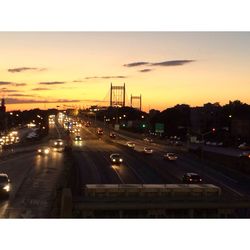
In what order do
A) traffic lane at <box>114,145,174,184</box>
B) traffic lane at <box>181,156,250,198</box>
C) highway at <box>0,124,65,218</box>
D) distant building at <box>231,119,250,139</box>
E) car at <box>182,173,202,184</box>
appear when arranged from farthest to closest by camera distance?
distant building at <box>231,119,250,139</box> < traffic lane at <box>114,145,174,184</box> < car at <box>182,173,202,184</box> < traffic lane at <box>181,156,250,198</box> < highway at <box>0,124,65,218</box>

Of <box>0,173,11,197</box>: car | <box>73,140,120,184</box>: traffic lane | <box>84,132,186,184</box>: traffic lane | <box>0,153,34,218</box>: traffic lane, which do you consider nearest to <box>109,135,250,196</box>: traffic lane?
<box>84,132,186,184</box>: traffic lane

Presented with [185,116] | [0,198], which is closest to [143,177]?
[0,198]

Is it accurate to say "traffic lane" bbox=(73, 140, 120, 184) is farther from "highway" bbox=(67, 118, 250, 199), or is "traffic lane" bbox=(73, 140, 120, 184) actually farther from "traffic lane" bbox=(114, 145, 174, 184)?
"traffic lane" bbox=(114, 145, 174, 184)

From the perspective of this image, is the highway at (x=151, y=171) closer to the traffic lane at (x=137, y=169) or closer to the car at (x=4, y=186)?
the traffic lane at (x=137, y=169)

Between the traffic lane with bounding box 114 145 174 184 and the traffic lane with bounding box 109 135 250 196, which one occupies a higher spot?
the traffic lane with bounding box 109 135 250 196

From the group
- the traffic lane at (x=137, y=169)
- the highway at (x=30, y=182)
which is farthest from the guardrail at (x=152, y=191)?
the traffic lane at (x=137, y=169)

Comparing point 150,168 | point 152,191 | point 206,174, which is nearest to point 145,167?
point 150,168

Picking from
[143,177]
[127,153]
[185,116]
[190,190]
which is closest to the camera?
[190,190]

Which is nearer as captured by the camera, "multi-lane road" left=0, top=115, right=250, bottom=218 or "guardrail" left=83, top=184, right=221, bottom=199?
"multi-lane road" left=0, top=115, right=250, bottom=218

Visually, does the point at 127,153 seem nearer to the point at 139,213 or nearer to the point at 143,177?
the point at 143,177
